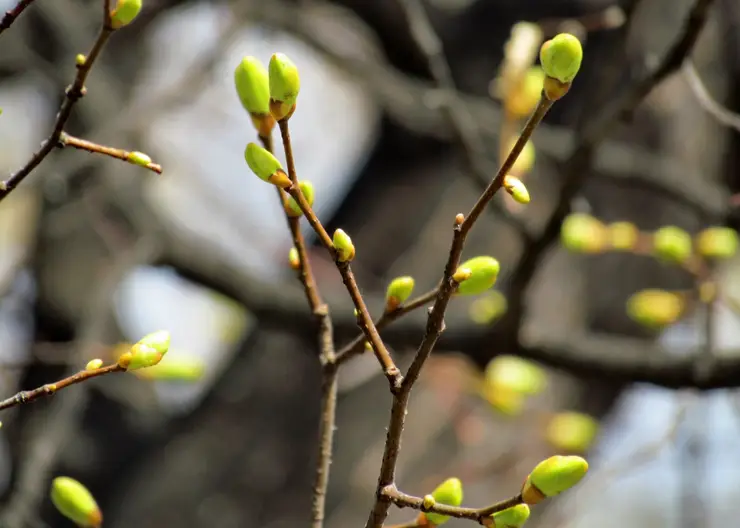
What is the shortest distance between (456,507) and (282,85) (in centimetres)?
18

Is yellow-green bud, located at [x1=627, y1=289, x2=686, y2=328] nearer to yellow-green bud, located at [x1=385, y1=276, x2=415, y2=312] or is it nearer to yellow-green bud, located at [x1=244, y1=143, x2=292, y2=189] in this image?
yellow-green bud, located at [x1=385, y1=276, x2=415, y2=312]

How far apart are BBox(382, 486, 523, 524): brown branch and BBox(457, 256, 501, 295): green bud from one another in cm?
11

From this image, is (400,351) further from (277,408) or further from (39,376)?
(39,376)

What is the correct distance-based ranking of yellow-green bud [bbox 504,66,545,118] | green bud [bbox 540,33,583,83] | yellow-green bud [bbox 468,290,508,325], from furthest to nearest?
yellow-green bud [bbox 468,290,508,325] < yellow-green bud [bbox 504,66,545,118] < green bud [bbox 540,33,583,83]

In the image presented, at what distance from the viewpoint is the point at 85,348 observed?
91 cm

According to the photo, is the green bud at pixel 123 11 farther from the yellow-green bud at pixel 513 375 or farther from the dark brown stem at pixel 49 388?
the yellow-green bud at pixel 513 375

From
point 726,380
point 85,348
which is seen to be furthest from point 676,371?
point 85,348

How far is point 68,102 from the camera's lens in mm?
336

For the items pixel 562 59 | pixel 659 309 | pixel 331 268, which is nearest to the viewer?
pixel 562 59

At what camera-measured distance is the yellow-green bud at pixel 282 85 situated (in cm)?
32

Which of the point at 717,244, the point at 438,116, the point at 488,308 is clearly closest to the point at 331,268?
the point at 438,116

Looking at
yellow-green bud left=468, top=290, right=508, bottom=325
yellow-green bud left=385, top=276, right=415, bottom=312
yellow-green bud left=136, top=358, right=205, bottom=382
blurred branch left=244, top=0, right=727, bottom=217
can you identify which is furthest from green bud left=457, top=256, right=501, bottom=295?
yellow-green bud left=136, top=358, right=205, bottom=382

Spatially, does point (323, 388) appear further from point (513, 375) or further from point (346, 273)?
point (513, 375)

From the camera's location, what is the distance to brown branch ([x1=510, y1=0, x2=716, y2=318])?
0.55 meters
